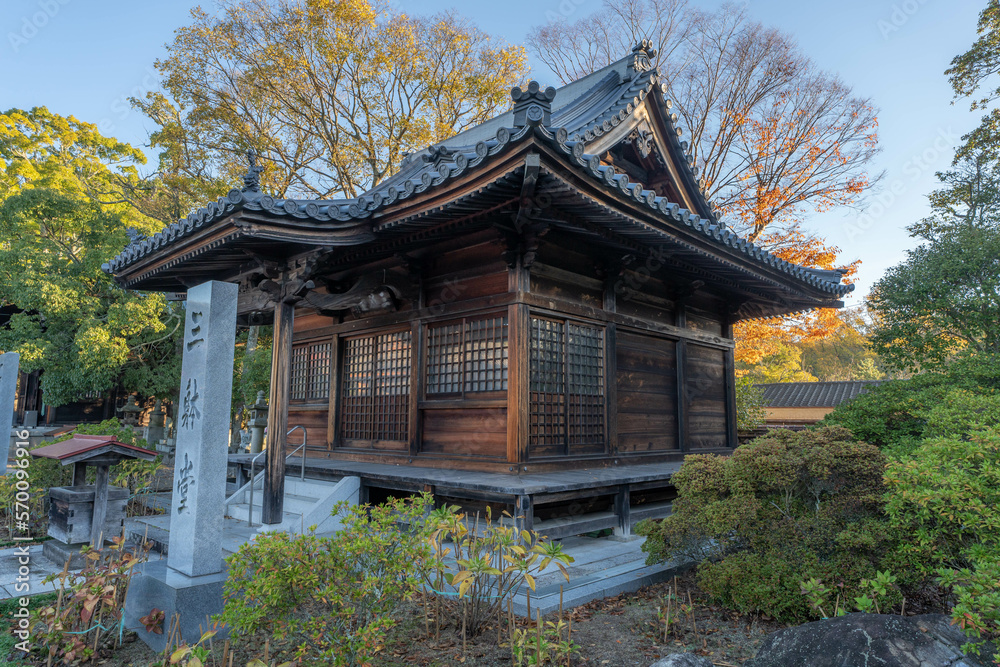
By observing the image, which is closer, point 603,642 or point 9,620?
point 603,642

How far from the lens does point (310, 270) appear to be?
23.5ft

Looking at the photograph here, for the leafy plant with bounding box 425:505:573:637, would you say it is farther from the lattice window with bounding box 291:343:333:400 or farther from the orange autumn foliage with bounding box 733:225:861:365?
the orange autumn foliage with bounding box 733:225:861:365

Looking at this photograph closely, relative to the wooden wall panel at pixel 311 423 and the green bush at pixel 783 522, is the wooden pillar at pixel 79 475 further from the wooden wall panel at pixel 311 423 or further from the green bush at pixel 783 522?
the green bush at pixel 783 522

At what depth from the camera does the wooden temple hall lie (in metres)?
6.46

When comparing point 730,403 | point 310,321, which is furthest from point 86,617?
point 730,403

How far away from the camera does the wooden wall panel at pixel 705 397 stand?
1088 centimetres

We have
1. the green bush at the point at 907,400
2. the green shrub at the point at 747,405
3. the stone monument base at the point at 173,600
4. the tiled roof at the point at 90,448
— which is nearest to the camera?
the stone monument base at the point at 173,600

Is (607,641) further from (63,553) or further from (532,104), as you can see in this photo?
(63,553)

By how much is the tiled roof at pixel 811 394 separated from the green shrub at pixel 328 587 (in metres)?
24.2

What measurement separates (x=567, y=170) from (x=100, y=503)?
22.2 ft

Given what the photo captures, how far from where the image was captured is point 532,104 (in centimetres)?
532

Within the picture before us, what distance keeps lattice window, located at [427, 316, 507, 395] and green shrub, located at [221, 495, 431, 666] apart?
4.05m

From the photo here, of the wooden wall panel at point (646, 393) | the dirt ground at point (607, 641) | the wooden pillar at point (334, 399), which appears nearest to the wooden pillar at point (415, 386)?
the wooden pillar at point (334, 399)

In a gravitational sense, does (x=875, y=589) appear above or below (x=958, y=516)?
below
